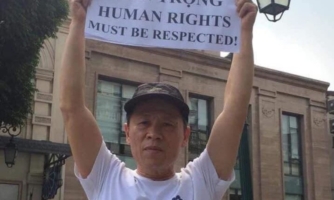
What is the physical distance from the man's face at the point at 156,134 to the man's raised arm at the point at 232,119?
180mm

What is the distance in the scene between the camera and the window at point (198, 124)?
19.3m

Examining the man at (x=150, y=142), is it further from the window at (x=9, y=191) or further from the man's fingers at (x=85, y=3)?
the window at (x=9, y=191)

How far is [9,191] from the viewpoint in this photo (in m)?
14.9

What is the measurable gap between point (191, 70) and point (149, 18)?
666 inches

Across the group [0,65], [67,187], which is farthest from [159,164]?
[67,187]

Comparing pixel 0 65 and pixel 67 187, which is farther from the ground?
pixel 0 65

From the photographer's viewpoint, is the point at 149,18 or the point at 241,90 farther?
the point at 149,18

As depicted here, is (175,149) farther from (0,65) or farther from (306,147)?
(306,147)

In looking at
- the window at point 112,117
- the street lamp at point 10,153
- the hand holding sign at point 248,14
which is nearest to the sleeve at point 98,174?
the hand holding sign at point 248,14

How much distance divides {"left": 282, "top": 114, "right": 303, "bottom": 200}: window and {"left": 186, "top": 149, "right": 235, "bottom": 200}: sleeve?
1943 centimetres

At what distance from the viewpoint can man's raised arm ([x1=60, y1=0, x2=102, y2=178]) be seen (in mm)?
2713

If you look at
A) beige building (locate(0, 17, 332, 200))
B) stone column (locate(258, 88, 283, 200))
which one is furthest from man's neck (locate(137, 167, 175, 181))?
stone column (locate(258, 88, 283, 200))

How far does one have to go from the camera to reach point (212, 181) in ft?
9.06

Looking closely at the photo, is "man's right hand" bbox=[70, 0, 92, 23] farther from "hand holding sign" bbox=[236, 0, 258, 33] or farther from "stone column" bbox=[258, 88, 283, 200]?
"stone column" bbox=[258, 88, 283, 200]
